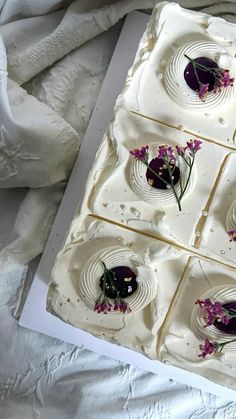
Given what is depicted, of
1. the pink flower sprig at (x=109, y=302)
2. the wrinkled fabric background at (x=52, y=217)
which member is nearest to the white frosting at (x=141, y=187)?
the pink flower sprig at (x=109, y=302)

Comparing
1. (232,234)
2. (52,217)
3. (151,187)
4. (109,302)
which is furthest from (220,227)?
(52,217)

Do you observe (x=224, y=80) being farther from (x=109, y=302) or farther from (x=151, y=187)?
(x=109, y=302)

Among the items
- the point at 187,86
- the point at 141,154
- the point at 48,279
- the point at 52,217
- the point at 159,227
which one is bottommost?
the point at 48,279

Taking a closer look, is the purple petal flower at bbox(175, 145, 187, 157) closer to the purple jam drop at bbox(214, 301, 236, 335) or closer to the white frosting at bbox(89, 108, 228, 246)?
the white frosting at bbox(89, 108, 228, 246)

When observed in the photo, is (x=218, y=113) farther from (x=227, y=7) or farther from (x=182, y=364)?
(x=182, y=364)

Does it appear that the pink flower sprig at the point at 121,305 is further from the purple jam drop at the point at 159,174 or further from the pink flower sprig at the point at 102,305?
the purple jam drop at the point at 159,174

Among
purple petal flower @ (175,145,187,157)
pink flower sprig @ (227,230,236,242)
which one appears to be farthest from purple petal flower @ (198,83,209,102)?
pink flower sprig @ (227,230,236,242)

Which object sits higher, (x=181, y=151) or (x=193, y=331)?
(x=181, y=151)
